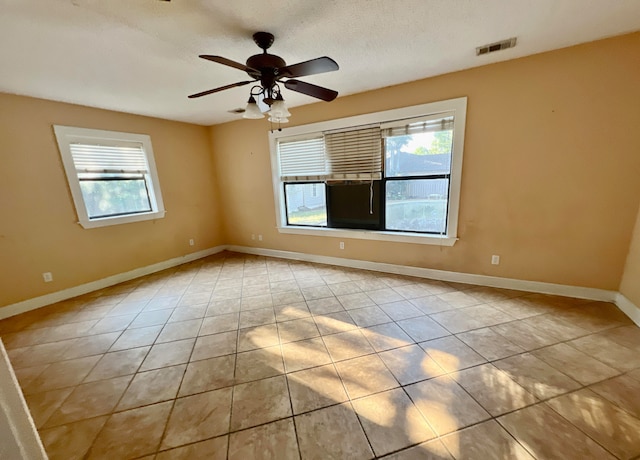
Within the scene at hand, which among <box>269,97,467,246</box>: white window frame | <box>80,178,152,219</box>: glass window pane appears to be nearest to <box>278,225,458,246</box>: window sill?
<box>269,97,467,246</box>: white window frame

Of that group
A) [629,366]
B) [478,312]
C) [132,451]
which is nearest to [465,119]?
[478,312]

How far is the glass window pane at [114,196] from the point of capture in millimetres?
3385

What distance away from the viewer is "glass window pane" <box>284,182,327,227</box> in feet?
13.2

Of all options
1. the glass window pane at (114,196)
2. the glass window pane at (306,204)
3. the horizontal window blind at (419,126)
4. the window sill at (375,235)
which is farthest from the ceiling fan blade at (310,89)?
the glass window pane at (114,196)

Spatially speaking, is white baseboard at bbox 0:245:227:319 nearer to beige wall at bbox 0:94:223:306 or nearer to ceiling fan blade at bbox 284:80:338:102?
beige wall at bbox 0:94:223:306

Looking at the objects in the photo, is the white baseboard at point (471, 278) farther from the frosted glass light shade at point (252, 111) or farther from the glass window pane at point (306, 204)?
the frosted glass light shade at point (252, 111)

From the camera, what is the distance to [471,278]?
3.07 metres

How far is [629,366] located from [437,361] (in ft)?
4.26

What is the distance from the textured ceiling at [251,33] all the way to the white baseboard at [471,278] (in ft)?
7.81

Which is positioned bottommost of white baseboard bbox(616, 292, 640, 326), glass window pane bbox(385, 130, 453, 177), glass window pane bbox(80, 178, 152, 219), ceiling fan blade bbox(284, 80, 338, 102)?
white baseboard bbox(616, 292, 640, 326)

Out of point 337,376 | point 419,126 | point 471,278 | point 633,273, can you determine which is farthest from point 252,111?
point 633,273

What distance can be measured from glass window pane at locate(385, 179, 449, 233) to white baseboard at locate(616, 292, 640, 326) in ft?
5.57

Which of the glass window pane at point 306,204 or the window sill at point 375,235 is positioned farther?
the glass window pane at point 306,204

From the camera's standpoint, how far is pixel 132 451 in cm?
133
